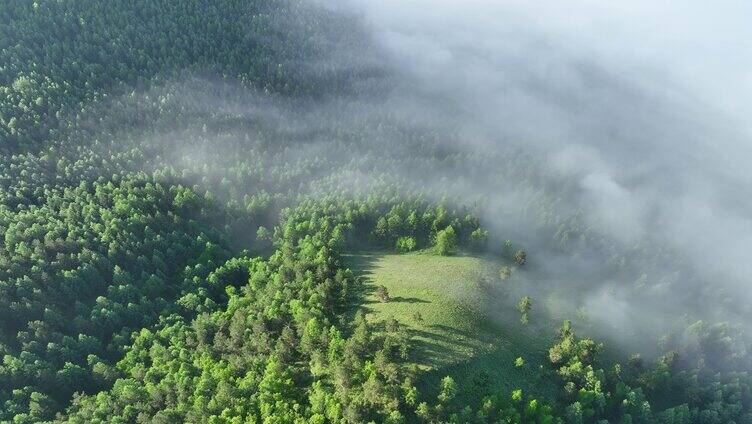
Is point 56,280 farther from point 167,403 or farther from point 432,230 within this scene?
point 432,230

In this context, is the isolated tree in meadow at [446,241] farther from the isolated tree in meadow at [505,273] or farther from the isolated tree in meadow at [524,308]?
the isolated tree in meadow at [524,308]

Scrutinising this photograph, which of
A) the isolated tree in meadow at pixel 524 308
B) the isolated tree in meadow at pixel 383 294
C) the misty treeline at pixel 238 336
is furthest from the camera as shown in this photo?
the isolated tree in meadow at pixel 524 308

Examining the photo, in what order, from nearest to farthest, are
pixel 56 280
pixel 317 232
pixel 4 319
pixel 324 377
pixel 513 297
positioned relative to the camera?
pixel 324 377
pixel 4 319
pixel 56 280
pixel 513 297
pixel 317 232

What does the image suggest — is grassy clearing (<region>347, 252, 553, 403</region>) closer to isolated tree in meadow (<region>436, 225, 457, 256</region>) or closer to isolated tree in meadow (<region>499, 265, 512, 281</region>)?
isolated tree in meadow (<region>499, 265, 512, 281</region>)

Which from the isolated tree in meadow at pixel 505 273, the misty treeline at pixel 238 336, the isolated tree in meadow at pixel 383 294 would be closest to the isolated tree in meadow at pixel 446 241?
the misty treeline at pixel 238 336

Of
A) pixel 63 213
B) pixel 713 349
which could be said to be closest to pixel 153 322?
pixel 63 213

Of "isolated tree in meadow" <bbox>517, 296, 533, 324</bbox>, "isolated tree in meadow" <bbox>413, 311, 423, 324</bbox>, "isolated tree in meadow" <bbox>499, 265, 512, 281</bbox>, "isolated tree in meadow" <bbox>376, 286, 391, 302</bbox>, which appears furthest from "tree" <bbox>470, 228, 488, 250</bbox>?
"isolated tree in meadow" <bbox>413, 311, 423, 324</bbox>
